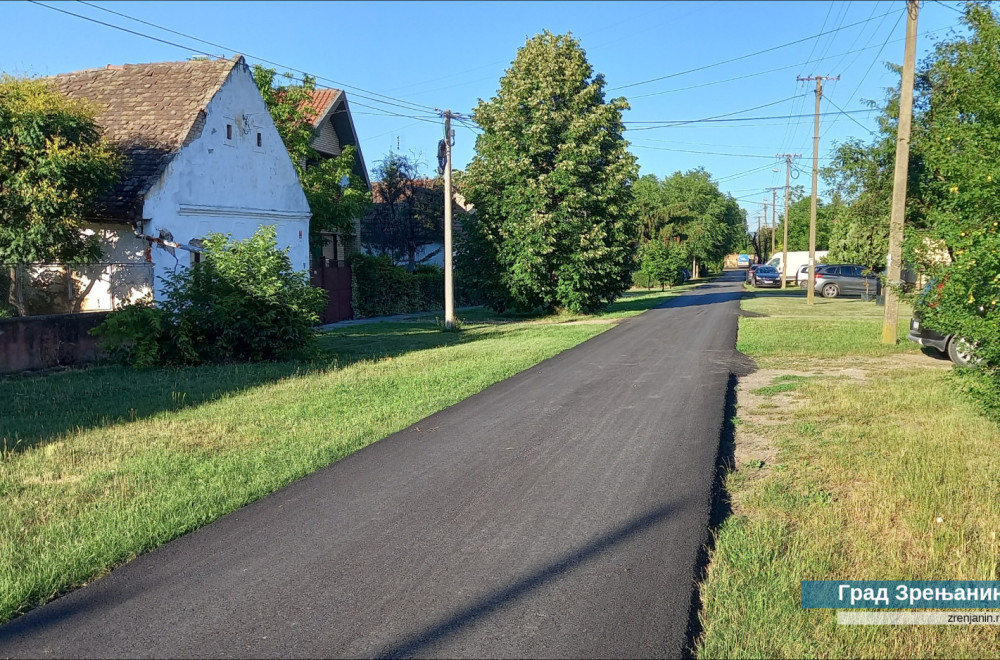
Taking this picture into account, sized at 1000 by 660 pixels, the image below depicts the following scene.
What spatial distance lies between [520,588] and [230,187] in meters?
19.4

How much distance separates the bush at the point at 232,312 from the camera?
1456 cm

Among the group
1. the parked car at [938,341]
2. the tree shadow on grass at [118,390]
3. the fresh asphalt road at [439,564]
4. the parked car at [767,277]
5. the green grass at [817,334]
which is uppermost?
the parked car at [767,277]

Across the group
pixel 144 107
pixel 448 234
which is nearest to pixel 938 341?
pixel 448 234

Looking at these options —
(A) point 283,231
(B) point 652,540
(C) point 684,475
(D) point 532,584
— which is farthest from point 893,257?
(A) point 283,231

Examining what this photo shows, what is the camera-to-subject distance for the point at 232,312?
1477 centimetres

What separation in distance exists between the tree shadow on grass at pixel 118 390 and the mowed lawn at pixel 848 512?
273 inches

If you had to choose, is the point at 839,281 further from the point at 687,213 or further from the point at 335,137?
the point at 687,213

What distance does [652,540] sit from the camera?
5082 mm

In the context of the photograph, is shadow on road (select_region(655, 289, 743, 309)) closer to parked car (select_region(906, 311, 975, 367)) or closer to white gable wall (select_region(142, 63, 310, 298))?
white gable wall (select_region(142, 63, 310, 298))

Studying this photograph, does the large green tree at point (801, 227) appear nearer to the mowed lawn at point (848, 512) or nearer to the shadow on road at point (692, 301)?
the shadow on road at point (692, 301)

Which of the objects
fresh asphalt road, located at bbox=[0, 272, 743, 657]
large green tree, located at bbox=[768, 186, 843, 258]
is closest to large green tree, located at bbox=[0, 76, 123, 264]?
fresh asphalt road, located at bbox=[0, 272, 743, 657]

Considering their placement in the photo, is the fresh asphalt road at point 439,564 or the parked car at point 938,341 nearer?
the fresh asphalt road at point 439,564

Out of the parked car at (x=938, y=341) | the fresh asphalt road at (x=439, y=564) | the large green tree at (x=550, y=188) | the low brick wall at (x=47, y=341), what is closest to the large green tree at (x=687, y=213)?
the large green tree at (x=550, y=188)

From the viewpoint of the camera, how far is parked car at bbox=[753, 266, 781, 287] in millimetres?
54812
